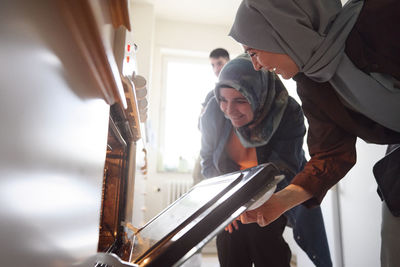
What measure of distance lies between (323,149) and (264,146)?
1.04ft

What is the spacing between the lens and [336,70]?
0.66 m

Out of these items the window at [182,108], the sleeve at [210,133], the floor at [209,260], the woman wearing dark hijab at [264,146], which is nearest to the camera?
the woman wearing dark hijab at [264,146]

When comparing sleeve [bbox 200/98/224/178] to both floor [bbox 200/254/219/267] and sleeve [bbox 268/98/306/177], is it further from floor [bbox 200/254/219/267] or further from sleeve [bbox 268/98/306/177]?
floor [bbox 200/254/219/267]

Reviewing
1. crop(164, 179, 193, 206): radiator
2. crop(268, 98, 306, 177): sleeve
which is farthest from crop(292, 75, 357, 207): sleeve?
crop(164, 179, 193, 206): radiator

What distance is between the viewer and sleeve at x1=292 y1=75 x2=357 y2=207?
0.78 metres

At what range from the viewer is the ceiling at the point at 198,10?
3084mm

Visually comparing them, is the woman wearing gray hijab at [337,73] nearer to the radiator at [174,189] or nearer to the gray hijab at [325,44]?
the gray hijab at [325,44]

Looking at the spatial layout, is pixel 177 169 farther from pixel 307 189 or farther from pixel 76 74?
pixel 76 74

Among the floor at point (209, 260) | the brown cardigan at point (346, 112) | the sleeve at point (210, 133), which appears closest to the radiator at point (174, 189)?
the floor at point (209, 260)

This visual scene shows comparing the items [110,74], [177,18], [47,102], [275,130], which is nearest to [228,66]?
[275,130]

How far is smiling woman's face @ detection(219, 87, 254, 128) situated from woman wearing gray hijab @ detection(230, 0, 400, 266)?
0.33 metres

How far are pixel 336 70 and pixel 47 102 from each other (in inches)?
24.0

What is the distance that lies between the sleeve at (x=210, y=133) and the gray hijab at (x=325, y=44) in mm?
559

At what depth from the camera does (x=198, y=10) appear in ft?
10.5
